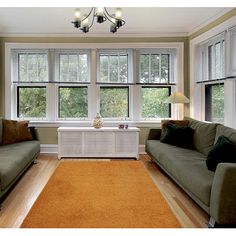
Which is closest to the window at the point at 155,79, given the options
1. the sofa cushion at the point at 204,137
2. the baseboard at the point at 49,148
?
the sofa cushion at the point at 204,137

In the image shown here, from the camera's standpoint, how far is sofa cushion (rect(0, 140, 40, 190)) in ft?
9.51

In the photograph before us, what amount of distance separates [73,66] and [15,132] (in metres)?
1.90

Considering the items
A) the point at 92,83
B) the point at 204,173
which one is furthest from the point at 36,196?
the point at 92,83

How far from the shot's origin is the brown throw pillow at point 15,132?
15.0ft

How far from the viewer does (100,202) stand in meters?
2.93

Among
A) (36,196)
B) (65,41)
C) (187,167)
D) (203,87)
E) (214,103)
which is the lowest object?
(36,196)

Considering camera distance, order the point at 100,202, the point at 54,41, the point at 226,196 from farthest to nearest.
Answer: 1. the point at 54,41
2. the point at 100,202
3. the point at 226,196

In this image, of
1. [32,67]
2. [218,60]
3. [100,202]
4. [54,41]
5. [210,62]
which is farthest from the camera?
[32,67]

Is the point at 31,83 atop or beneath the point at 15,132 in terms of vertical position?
atop

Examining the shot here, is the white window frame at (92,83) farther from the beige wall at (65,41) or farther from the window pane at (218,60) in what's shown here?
the window pane at (218,60)

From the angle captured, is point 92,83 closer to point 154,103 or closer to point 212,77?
point 154,103
